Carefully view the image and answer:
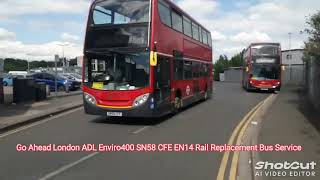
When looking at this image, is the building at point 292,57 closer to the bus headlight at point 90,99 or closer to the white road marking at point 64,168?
the bus headlight at point 90,99

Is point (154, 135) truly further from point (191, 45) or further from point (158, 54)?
point (191, 45)

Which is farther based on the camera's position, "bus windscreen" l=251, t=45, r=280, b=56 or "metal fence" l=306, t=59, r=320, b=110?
"bus windscreen" l=251, t=45, r=280, b=56

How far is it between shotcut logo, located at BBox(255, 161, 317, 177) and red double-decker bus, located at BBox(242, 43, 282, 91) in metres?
30.1

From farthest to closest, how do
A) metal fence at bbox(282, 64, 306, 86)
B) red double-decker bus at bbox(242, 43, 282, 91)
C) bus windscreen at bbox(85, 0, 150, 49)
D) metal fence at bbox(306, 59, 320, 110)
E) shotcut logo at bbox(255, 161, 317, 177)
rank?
1. metal fence at bbox(282, 64, 306, 86)
2. red double-decker bus at bbox(242, 43, 282, 91)
3. metal fence at bbox(306, 59, 320, 110)
4. bus windscreen at bbox(85, 0, 150, 49)
5. shotcut logo at bbox(255, 161, 317, 177)

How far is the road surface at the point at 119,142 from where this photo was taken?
31.1 ft

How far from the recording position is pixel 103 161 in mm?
10625

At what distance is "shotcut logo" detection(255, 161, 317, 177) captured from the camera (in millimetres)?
8984

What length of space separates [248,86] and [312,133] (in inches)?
1034

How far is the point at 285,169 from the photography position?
30.9 ft

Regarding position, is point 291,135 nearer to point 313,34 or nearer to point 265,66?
point 313,34

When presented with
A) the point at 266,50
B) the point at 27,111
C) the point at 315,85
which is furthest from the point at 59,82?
the point at 315,85

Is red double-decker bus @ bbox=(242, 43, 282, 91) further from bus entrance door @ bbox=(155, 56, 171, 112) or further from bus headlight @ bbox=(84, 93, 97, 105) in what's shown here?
bus headlight @ bbox=(84, 93, 97, 105)

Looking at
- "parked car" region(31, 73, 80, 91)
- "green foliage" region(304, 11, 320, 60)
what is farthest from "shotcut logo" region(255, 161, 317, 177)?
"parked car" region(31, 73, 80, 91)

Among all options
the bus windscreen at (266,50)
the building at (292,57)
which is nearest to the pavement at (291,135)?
the bus windscreen at (266,50)
